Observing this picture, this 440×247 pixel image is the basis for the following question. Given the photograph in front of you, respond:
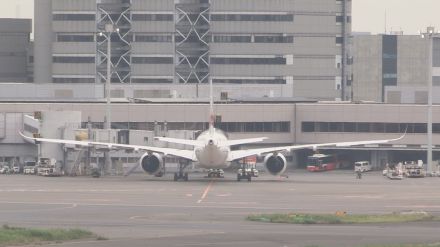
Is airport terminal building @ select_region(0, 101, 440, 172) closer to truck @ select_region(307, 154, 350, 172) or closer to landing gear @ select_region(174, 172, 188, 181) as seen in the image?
truck @ select_region(307, 154, 350, 172)

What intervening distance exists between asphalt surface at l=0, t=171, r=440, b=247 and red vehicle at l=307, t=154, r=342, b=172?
18022 millimetres

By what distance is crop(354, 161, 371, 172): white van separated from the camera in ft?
478

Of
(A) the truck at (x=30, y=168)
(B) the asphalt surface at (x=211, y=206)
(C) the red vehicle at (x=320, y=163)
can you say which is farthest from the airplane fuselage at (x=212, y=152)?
(C) the red vehicle at (x=320, y=163)

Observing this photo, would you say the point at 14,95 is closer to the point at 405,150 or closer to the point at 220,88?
the point at 220,88

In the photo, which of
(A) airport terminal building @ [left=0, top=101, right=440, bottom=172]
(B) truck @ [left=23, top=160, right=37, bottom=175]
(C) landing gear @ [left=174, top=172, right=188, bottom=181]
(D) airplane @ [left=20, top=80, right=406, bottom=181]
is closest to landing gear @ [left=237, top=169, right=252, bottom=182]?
(D) airplane @ [left=20, top=80, right=406, bottom=181]

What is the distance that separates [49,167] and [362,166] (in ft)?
118

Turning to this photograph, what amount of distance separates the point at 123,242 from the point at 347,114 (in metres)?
100

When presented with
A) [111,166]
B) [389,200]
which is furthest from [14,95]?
[389,200]

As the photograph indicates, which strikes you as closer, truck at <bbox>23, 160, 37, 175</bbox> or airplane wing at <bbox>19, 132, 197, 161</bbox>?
airplane wing at <bbox>19, 132, 197, 161</bbox>

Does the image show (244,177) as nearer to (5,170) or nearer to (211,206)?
(5,170)

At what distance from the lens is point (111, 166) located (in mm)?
139250

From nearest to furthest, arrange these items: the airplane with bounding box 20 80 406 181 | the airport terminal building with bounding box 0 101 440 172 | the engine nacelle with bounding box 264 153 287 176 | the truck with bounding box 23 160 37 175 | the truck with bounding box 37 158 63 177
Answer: the airplane with bounding box 20 80 406 181 → the engine nacelle with bounding box 264 153 287 176 → the truck with bounding box 37 158 63 177 → the truck with bounding box 23 160 37 175 → the airport terminal building with bounding box 0 101 440 172

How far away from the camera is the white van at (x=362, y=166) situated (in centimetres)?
14555

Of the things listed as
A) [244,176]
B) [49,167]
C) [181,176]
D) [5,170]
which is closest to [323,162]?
[244,176]
